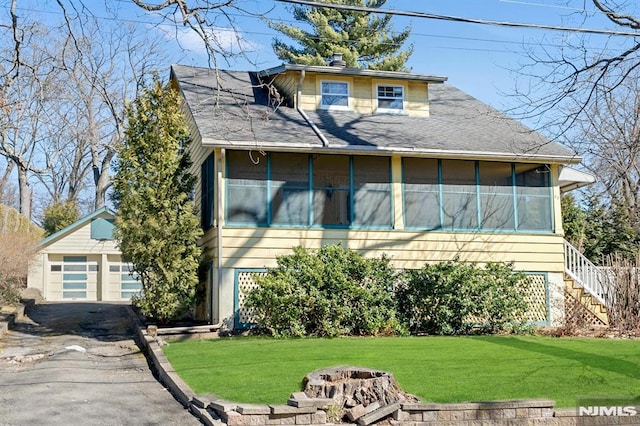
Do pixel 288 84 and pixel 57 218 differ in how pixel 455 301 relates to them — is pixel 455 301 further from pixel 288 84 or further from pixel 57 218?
pixel 57 218

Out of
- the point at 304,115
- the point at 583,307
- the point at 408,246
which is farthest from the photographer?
the point at 304,115

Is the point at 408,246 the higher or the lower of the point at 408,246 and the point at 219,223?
the lower

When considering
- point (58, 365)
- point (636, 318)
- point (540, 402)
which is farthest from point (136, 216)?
point (636, 318)

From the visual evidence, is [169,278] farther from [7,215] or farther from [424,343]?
[7,215]

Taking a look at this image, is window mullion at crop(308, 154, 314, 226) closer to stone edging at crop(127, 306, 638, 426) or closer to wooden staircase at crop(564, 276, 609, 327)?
wooden staircase at crop(564, 276, 609, 327)

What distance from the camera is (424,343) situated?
45.4ft

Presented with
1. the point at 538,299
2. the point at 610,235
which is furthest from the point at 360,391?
the point at 610,235

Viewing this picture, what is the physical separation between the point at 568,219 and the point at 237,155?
44.4ft

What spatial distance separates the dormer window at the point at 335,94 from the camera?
2045cm

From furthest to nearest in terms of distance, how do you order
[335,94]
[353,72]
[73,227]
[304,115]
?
[73,227] → [335,94] → [353,72] → [304,115]

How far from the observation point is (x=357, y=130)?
18.8 m

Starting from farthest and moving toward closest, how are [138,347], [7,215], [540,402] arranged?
1. [7,215]
2. [138,347]
3. [540,402]

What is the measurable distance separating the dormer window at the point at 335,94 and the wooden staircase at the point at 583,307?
7.72 metres
